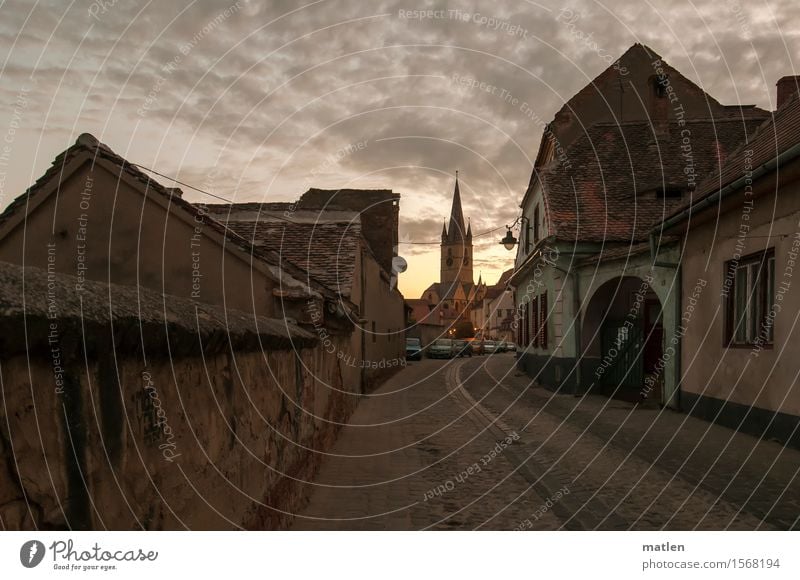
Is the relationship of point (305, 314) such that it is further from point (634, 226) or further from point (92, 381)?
point (634, 226)

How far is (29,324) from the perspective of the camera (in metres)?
2.00

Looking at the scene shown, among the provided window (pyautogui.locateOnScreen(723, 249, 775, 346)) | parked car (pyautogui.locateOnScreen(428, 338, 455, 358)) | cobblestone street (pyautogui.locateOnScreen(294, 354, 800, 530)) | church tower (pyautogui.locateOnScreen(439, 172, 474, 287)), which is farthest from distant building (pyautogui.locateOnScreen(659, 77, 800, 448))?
church tower (pyautogui.locateOnScreen(439, 172, 474, 287))

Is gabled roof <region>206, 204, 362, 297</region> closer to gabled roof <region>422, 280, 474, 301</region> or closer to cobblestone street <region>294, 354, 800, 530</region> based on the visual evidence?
cobblestone street <region>294, 354, 800, 530</region>

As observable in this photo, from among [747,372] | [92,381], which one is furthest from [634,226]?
[92,381]

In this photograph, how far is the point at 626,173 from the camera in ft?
68.4

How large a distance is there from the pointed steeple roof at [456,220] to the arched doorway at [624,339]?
83.3 m

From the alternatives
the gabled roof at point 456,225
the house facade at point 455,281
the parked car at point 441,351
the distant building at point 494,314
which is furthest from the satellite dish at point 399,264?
the house facade at point 455,281

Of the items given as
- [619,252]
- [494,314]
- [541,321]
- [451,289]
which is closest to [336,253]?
[619,252]

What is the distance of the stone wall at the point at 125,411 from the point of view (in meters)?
2.10

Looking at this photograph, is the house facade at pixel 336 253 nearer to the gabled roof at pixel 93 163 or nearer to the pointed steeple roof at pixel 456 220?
the gabled roof at pixel 93 163

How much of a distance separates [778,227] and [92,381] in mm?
10259

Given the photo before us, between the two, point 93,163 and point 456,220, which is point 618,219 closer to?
point 93,163

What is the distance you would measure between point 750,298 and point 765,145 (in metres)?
3.01

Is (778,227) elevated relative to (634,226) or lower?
lower
